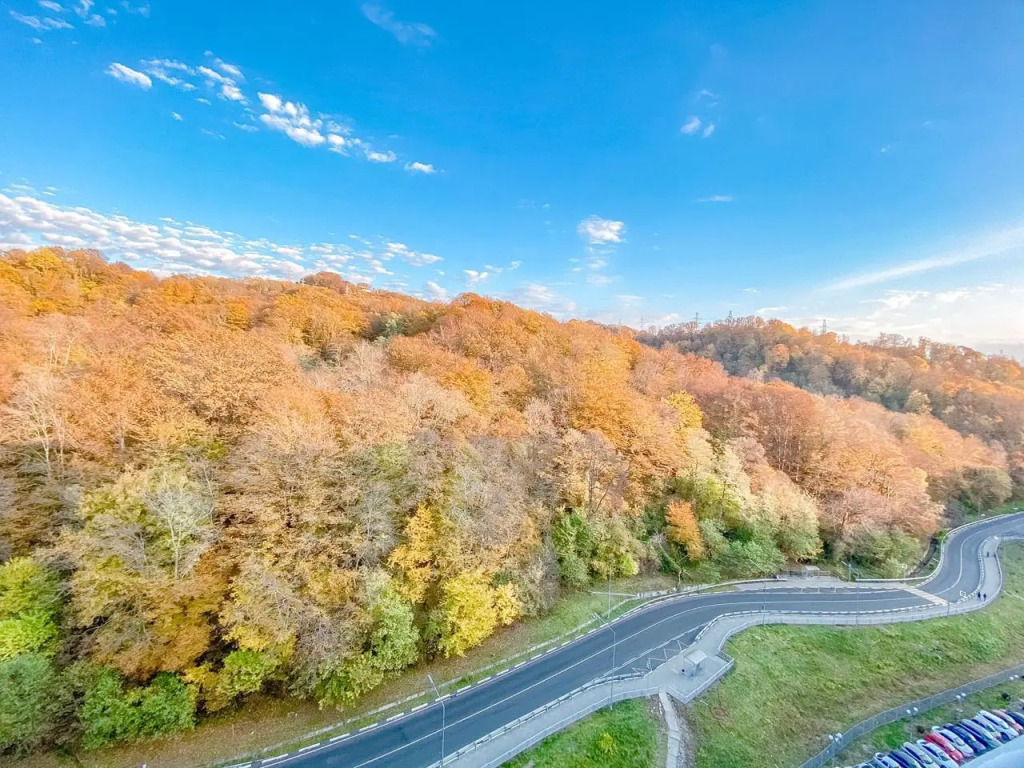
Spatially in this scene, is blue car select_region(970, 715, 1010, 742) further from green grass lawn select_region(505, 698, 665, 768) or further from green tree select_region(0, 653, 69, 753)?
green tree select_region(0, 653, 69, 753)

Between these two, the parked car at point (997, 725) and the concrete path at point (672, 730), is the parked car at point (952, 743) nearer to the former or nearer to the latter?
the parked car at point (997, 725)

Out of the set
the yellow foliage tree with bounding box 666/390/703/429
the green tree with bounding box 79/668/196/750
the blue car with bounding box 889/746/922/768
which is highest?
the yellow foliage tree with bounding box 666/390/703/429

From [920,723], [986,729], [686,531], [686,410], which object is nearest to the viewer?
[986,729]

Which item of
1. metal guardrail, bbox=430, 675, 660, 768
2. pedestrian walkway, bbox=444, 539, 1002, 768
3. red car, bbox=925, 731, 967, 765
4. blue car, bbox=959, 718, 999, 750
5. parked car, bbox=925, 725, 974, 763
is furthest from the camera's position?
blue car, bbox=959, 718, 999, 750

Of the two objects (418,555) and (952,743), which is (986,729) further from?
(418,555)

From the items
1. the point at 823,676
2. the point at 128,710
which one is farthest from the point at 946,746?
the point at 128,710

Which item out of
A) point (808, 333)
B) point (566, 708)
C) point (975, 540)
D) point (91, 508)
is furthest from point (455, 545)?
point (808, 333)

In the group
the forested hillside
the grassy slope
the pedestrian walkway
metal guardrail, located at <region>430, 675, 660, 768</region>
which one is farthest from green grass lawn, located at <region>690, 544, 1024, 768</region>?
the grassy slope
